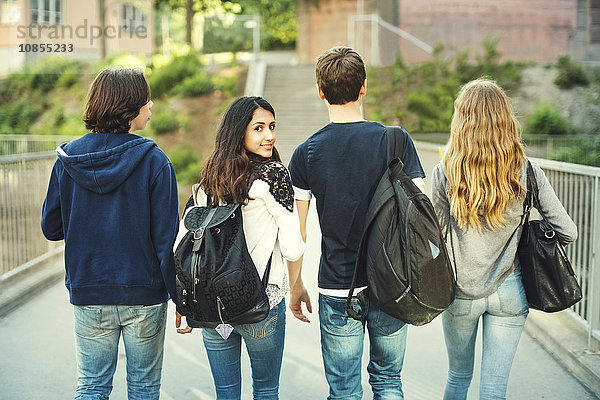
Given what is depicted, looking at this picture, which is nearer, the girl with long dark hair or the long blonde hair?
the girl with long dark hair

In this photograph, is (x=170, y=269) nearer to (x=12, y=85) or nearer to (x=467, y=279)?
(x=467, y=279)

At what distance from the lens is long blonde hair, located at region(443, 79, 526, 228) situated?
3.26m

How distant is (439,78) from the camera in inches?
869

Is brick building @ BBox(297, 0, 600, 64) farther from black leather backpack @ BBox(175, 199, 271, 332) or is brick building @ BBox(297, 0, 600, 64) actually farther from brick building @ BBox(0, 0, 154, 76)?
black leather backpack @ BBox(175, 199, 271, 332)

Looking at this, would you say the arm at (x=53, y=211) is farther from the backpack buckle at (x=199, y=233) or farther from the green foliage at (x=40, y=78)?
the green foliage at (x=40, y=78)

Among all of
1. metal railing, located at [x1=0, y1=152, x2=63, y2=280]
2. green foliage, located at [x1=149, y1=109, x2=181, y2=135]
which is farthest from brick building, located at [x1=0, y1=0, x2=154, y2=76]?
metal railing, located at [x1=0, y1=152, x2=63, y2=280]

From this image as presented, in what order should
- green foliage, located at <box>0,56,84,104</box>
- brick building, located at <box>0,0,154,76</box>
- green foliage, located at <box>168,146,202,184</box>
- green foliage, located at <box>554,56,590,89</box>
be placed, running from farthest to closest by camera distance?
brick building, located at <box>0,0,154,76</box> → green foliage, located at <box>0,56,84,104</box> → green foliage, located at <box>554,56,590,89</box> → green foliage, located at <box>168,146,202,184</box>

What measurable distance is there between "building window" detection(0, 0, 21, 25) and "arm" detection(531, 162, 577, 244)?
1345 inches

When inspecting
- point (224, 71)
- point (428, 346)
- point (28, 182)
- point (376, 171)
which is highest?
point (224, 71)

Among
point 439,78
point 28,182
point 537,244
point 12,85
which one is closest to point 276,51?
point 12,85

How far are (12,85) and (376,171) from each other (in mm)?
28416

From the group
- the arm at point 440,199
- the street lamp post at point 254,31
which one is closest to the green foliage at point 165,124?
the street lamp post at point 254,31

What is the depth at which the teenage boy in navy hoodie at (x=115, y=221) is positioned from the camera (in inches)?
126

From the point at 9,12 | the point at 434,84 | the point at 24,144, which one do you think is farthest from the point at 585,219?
the point at 9,12
